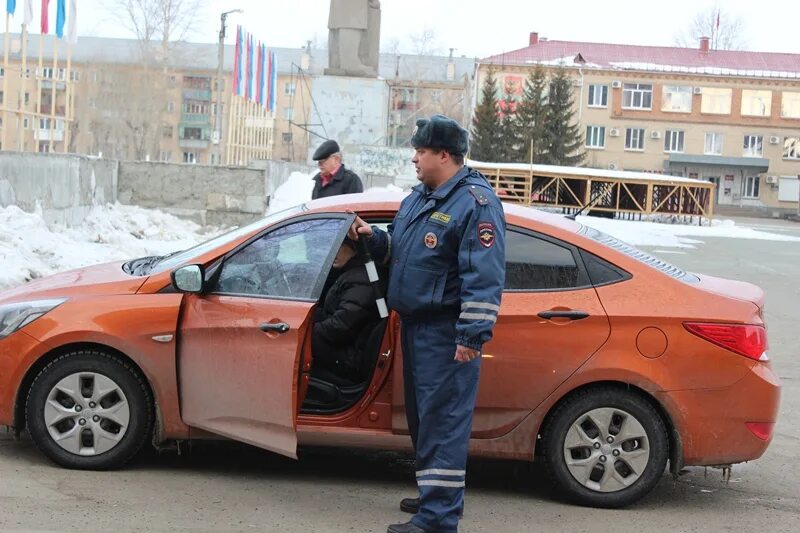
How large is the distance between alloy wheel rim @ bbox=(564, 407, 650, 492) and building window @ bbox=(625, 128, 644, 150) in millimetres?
71951

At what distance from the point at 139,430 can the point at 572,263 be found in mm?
2377

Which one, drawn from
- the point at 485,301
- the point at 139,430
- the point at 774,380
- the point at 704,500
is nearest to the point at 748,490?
the point at 704,500

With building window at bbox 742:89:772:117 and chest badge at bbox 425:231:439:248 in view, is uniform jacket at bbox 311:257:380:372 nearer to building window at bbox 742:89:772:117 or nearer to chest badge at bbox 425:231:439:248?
chest badge at bbox 425:231:439:248

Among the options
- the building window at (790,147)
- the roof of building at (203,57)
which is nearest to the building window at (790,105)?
the building window at (790,147)

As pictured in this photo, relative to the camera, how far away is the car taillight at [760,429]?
536 centimetres

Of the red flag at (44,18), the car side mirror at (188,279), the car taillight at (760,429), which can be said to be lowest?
the car taillight at (760,429)

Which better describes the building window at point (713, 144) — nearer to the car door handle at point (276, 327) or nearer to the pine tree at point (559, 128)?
the pine tree at point (559, 128)

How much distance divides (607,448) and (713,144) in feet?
241

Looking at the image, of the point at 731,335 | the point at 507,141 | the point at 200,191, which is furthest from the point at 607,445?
the point at 507,141

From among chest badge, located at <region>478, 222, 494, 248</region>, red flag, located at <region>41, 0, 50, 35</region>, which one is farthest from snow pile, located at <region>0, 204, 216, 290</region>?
chest badge, located at <region>478, 222, 494, 248</region>

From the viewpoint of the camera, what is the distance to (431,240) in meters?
4.57

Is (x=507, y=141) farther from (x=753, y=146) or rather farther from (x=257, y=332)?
(x=257, y=332)

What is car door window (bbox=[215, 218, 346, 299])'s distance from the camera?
17.9 feet

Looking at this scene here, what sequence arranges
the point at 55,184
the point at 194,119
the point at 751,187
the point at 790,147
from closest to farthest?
the point at 55,184 < the point at 790,147 < the point at 751,187 < the point at 194,119
